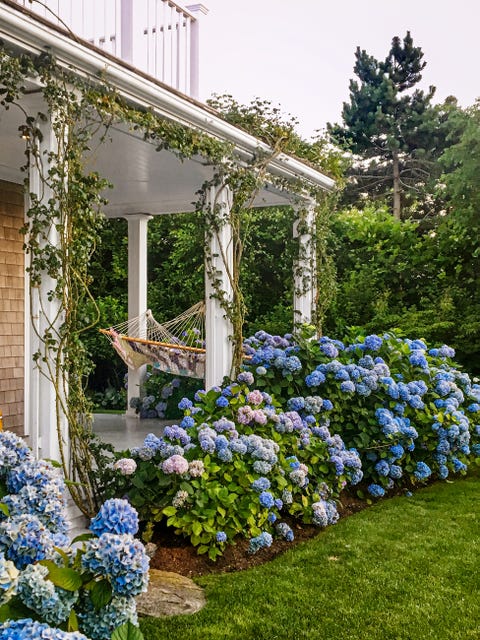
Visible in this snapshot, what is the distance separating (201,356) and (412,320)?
8.60 ft

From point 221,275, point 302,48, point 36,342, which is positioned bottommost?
point 36,342

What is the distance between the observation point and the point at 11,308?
522cm

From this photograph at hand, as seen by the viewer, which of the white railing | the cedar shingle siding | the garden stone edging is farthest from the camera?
the cedar shingle siding

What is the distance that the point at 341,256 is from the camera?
8.22 m

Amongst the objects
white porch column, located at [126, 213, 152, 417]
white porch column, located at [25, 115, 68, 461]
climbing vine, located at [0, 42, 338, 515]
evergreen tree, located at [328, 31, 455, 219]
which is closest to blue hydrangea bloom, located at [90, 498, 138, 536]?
climbing vine, located at [0, 42, 338, 515]

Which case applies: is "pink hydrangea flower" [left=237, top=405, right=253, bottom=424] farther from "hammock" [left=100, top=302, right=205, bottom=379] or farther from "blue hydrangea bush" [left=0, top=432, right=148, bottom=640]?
"blue hydrangea bush" [left=0, top=432, right=148, bottom=640]

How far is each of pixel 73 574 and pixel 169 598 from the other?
1.49 metres

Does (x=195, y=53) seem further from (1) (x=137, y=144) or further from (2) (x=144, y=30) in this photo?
(1) (x=137, y=144)

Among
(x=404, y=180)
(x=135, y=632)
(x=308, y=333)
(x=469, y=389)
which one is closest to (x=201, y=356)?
(x=308, y=333)

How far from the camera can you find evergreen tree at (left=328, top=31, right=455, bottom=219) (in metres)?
15.8

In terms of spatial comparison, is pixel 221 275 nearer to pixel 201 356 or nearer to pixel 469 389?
pixel 201 356

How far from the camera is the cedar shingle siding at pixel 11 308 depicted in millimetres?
5141

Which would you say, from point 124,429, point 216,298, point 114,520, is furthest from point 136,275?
point 114,520

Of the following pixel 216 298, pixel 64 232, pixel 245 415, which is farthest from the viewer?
pixel 216 298
